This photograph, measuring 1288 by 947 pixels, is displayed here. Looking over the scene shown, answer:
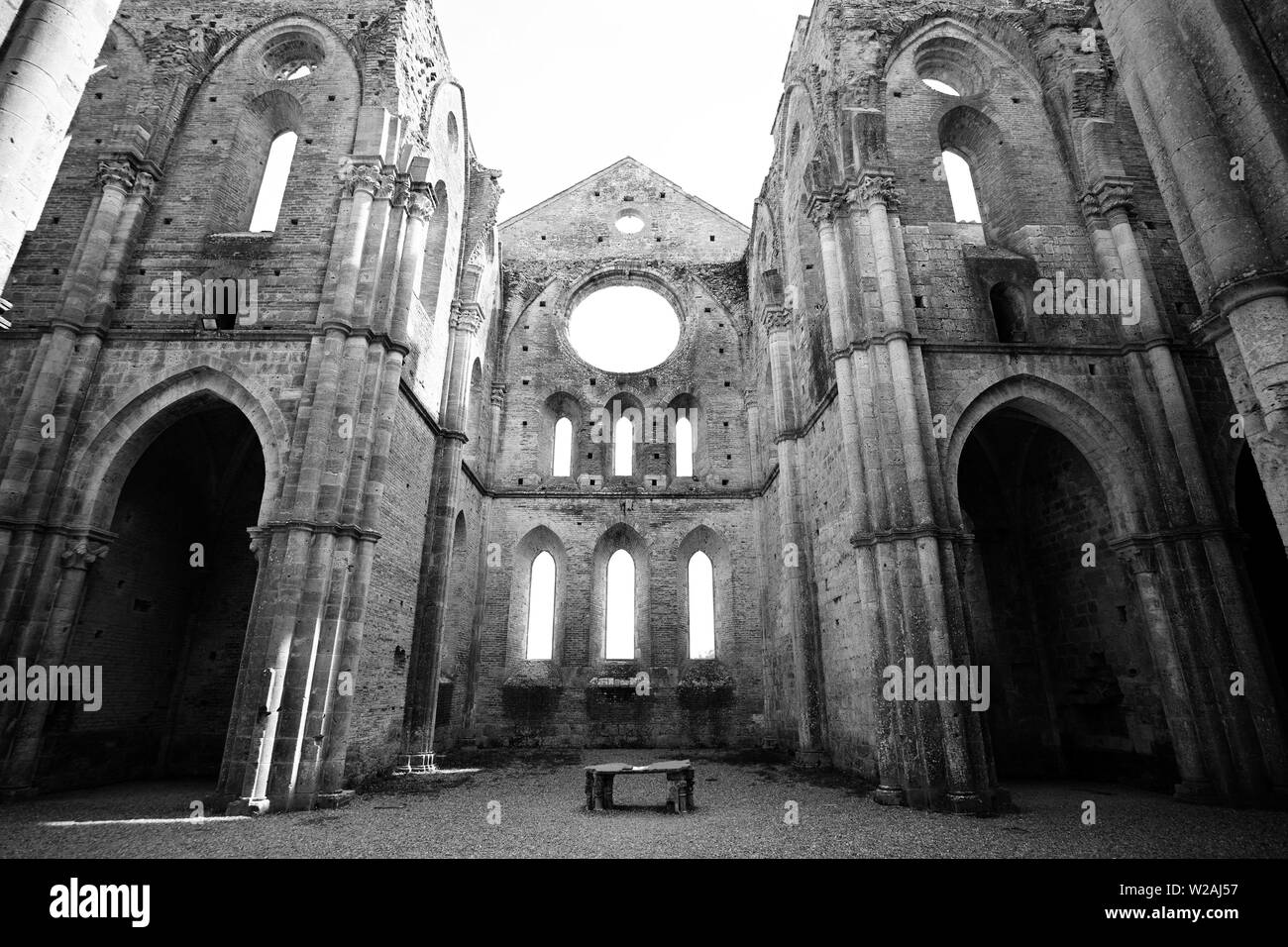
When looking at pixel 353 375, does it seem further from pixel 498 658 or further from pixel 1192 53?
pixel 1192 53

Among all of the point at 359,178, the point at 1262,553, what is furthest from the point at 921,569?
the point at 359,178

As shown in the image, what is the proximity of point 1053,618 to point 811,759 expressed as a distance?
18.6 feet

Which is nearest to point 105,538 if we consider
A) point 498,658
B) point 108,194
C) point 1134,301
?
point 108,194

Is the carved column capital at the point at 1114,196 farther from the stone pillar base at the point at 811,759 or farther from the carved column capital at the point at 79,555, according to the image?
the carved column capital at the point at 79,555

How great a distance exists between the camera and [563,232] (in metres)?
21.3

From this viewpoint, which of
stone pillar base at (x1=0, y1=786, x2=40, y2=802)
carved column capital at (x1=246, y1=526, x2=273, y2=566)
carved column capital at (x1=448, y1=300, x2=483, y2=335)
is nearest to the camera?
stone pillar base at (x1=0, y1=786, x2=40, y2=802)

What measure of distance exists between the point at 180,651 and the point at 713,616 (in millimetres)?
12468

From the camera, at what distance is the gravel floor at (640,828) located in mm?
6340

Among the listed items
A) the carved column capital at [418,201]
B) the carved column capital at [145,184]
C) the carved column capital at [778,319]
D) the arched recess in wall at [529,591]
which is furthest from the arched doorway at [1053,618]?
the carved column capital at [145,184]

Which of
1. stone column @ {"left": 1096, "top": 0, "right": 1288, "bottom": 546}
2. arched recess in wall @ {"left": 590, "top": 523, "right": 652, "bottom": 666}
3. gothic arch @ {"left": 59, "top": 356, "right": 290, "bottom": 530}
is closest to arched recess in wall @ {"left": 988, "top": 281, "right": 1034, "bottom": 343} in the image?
stone column @ {"left": 1096, "top": 0, "right": 1288, "bottom": 546}

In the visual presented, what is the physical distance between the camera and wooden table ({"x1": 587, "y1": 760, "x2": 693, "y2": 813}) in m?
8.64

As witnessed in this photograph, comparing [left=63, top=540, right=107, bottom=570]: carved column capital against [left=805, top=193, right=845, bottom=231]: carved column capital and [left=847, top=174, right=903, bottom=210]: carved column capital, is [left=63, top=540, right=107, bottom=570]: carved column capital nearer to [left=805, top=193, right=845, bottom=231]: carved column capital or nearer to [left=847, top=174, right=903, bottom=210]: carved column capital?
[left=805, top=193, right=845, bottom=231]: carved column capital

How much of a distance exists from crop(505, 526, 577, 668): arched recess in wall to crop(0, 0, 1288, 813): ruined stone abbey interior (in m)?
0.34
